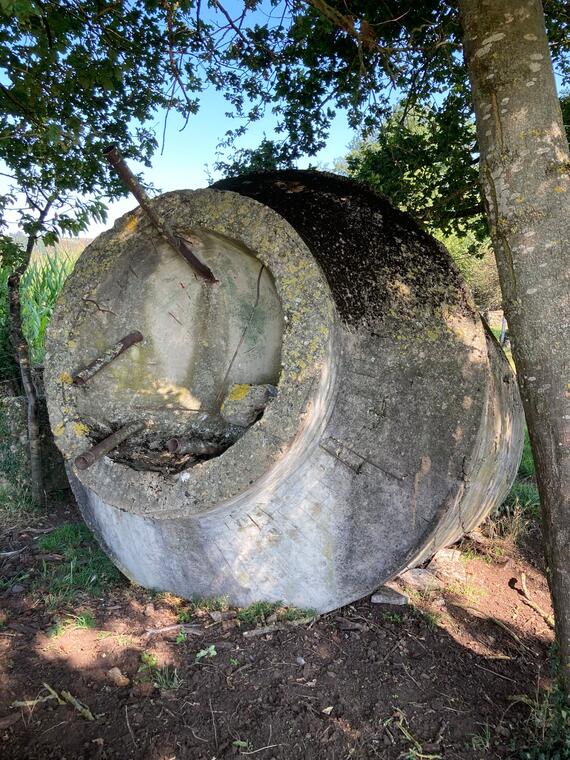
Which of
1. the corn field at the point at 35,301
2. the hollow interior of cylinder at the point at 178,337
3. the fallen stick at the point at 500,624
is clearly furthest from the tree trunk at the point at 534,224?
the corn field at the point at 35,301

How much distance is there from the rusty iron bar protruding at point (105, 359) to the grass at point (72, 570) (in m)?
1.35

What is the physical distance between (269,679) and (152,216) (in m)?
2.38

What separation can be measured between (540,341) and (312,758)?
197 cm

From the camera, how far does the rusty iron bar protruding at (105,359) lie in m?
2.94

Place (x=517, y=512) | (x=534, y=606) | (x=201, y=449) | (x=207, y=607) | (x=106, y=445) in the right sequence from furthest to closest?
(x=517, y=512) < (x=534, y=606) < (x=207, y=607) < (x=201, y=449) < (x=106, y=445)

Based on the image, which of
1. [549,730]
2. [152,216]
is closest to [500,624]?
[549,730]

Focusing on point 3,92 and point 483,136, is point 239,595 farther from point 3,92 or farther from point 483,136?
point 3,92

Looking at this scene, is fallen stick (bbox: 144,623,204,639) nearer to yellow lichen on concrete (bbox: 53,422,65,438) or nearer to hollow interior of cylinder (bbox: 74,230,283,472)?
hollow interior of cylinder (bbox: 74,230,283,472)

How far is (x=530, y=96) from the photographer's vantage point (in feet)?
7.64

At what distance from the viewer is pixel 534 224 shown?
2.30m

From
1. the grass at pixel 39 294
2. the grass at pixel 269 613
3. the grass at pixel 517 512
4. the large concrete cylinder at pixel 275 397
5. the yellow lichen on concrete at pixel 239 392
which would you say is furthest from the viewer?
the grass at pixel 39 294

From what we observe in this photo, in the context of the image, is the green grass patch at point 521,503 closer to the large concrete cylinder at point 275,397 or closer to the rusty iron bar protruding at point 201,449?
the large concrete cylinder at point 275,397

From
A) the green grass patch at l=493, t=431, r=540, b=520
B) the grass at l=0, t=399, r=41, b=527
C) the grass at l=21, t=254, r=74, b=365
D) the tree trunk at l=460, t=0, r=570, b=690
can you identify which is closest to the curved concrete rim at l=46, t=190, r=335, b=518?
the tree trunk at l=460, t=0, r=570, b=690

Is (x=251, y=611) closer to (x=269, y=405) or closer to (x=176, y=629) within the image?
(x=176, y=629)
